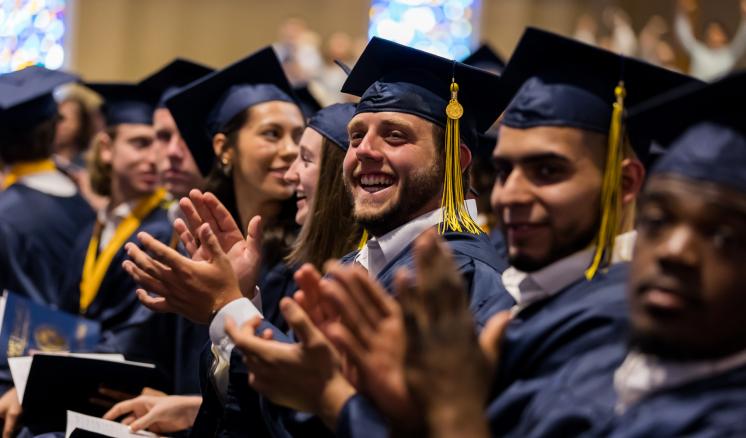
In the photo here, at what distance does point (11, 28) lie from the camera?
14109mm

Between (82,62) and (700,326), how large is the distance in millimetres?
14135

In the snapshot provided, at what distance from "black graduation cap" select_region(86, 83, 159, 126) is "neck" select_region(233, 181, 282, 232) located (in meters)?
1.66

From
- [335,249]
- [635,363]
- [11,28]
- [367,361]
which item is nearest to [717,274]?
[635,363]

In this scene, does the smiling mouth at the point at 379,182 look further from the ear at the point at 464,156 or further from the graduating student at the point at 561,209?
the graduating student at the point at 561,209

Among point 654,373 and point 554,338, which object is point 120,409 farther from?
point 654,373

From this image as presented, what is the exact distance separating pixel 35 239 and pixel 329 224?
2.05 m

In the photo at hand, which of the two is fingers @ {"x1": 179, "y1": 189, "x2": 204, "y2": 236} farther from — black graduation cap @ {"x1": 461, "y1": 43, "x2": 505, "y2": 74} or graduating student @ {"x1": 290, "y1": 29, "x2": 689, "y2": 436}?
black graduation cap @ {"x1": 461, "y1": 43, "x2": 505, "y2": 74}

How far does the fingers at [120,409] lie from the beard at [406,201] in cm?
102

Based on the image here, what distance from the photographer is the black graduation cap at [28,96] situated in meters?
5.56

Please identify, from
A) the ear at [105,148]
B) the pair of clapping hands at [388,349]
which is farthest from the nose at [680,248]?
the ear at [105,148]

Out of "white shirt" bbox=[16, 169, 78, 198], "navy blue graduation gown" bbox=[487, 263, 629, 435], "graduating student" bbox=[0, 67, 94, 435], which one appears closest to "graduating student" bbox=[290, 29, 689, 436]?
"navy blue graduation gown" bbox=[487, 263, 629, 435]

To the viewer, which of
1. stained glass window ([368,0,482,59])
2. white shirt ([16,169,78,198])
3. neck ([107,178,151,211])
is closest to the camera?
white shirt ([16,169,78,198])

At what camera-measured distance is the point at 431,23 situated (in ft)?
49.0

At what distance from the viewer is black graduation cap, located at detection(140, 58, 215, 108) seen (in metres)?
5.37
